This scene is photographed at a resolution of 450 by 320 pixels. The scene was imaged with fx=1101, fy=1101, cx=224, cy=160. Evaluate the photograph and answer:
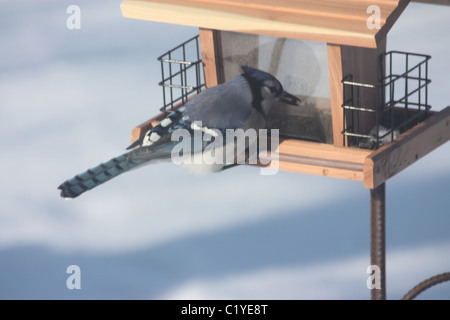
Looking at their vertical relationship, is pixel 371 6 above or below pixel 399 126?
above

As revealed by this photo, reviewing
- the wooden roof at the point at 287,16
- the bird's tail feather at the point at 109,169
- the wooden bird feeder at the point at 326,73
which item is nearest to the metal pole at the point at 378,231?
the wooden bird feeder at the point at 326,73

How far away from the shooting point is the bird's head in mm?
3816

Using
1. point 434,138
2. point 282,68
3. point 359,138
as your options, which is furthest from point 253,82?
point 434,138

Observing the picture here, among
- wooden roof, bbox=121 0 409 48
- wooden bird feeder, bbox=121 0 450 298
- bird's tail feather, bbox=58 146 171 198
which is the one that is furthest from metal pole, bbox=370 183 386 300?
bird's tail feather, bbox=58 146 171 198

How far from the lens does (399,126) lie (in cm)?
384

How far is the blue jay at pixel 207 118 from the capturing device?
3.70 m

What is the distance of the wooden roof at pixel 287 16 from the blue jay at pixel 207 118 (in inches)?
8.0

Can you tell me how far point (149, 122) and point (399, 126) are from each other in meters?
0.91

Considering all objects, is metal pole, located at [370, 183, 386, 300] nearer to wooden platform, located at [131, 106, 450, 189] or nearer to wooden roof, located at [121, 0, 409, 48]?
wooden platform, located at [131, 106, 450, 189]

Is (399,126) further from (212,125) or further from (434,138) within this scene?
(212,125)

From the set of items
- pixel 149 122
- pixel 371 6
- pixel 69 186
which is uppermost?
pixel 371 6

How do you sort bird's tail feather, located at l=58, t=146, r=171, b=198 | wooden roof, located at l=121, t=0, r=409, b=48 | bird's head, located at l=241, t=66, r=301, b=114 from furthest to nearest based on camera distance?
1. bird's head, located at l=241, t=66, r=301, b=114
2. bird's tail feather, located at l=58, t=146, r=171, b=198
3. wooden roof, located at l=121, t=0, r=409, b=48

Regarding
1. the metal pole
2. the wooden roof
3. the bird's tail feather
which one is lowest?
the metal pole

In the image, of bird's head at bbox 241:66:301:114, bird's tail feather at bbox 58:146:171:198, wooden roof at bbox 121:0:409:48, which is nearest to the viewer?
wooden roof at bbox 121:0:409:48
